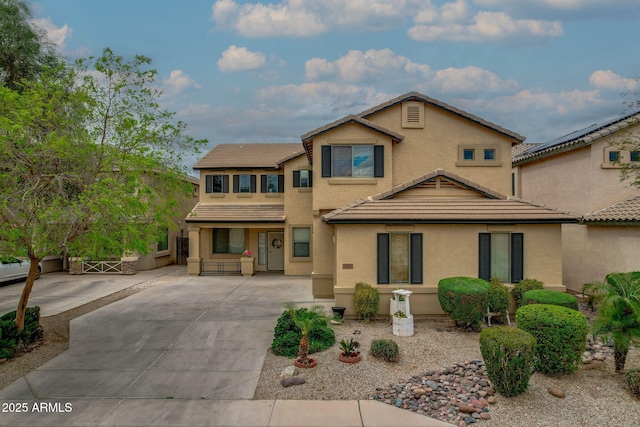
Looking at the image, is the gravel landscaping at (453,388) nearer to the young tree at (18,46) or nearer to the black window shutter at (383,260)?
the black window shutter at (383,260)

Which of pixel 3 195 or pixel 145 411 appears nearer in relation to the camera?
pixel 145 411

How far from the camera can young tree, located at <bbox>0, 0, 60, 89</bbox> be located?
48.0 ft

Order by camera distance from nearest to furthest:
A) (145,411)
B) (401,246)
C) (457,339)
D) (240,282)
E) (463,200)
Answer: (145,411) < (457,339) < (401,246) < (463,200) < (240,282)

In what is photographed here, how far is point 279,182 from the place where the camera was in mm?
22219

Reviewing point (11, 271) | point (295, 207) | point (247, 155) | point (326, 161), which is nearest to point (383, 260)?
point (326, 161)

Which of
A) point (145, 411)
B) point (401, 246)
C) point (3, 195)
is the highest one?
point (3, 195)

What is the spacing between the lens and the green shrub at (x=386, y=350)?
830 centimetres

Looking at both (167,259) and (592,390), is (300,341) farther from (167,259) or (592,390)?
(167,259)

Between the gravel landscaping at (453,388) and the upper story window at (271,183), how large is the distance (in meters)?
14.1

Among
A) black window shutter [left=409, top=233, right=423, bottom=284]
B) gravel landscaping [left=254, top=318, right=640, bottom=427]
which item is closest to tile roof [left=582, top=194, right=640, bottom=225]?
gravel landscaping [left=254, top=318, right=640, bottom=427]

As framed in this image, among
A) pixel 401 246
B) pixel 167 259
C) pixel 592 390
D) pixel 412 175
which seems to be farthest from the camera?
pixel 167 259

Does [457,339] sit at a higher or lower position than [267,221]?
lower

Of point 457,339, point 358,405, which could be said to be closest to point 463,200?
point 457,339

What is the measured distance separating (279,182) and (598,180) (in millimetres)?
15714
